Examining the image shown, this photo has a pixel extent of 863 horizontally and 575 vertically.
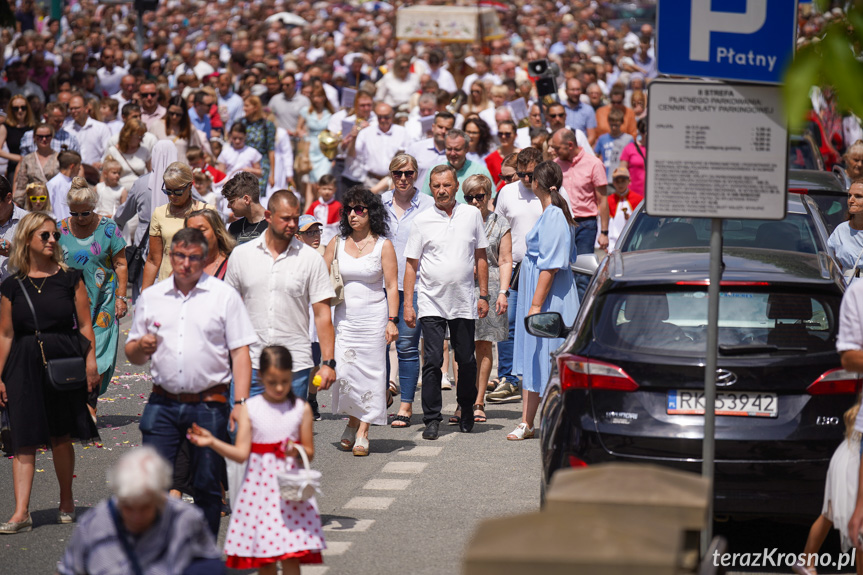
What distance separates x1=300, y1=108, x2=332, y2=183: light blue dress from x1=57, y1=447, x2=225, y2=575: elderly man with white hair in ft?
52.8

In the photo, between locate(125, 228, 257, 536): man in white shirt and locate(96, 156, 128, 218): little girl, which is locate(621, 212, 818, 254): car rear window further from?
locate(96, 156, 128, 218): little girl

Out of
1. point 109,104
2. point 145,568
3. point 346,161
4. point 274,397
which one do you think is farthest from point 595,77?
point 145,568

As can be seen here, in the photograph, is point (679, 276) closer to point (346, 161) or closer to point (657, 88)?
point (657, 88)

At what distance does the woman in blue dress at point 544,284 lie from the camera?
1042 cm

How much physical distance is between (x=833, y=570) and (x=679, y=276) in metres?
1.73

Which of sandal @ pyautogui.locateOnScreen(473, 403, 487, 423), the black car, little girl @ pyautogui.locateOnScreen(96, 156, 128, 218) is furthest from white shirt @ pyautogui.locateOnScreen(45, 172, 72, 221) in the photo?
the black car

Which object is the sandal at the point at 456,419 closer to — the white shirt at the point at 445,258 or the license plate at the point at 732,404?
the white shirt at the point at 445,258

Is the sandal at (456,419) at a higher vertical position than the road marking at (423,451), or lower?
higher

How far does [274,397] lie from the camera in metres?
6.32

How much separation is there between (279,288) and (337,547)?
167cm

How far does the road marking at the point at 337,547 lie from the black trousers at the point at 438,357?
308cm

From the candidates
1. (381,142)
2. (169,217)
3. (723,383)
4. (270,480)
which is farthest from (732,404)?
(381,142)

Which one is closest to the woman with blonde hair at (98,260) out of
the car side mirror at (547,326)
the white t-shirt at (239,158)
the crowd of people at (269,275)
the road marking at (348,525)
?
the crowd of people at (269,275)

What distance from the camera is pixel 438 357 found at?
1053 cm
